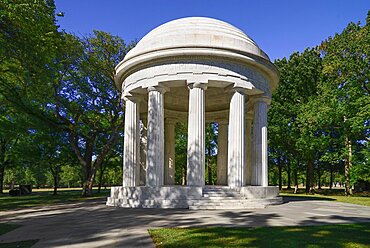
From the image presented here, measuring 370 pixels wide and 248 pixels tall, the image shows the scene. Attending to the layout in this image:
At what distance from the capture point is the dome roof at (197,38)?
829 inches

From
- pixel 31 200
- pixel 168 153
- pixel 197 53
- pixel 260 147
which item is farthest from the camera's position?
pixel 31 200

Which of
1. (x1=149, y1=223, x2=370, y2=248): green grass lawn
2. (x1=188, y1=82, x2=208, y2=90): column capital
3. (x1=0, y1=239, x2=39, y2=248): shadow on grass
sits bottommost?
(x1=0, y1=239, x2=39, y2=248): shadow on grass

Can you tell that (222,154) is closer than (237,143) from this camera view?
No

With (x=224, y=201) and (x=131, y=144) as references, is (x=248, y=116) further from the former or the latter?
(x=224, y=201)

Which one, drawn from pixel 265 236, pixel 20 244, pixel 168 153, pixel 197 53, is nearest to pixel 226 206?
pixel 265 236

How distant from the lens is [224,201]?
19359 mm

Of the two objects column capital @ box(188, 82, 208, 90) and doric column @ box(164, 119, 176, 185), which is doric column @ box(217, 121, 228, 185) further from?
column capital @ box(188, 82, 208, 90)

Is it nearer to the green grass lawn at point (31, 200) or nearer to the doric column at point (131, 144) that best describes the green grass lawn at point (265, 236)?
the doric column at point (131, 144)

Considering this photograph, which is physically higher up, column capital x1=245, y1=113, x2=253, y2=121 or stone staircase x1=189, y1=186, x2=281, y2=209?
column capital x1=245, y1=113, x2=253, y2=121

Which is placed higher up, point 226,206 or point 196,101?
point 196,101

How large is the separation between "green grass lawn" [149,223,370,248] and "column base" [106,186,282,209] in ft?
23.1

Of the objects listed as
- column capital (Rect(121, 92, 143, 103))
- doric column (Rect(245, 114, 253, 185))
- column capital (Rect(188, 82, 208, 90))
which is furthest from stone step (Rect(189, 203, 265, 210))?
column capital (Rect(121, 92, 143, 103))

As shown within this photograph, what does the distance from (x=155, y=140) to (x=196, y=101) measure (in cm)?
396

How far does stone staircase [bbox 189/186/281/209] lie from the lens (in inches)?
749
